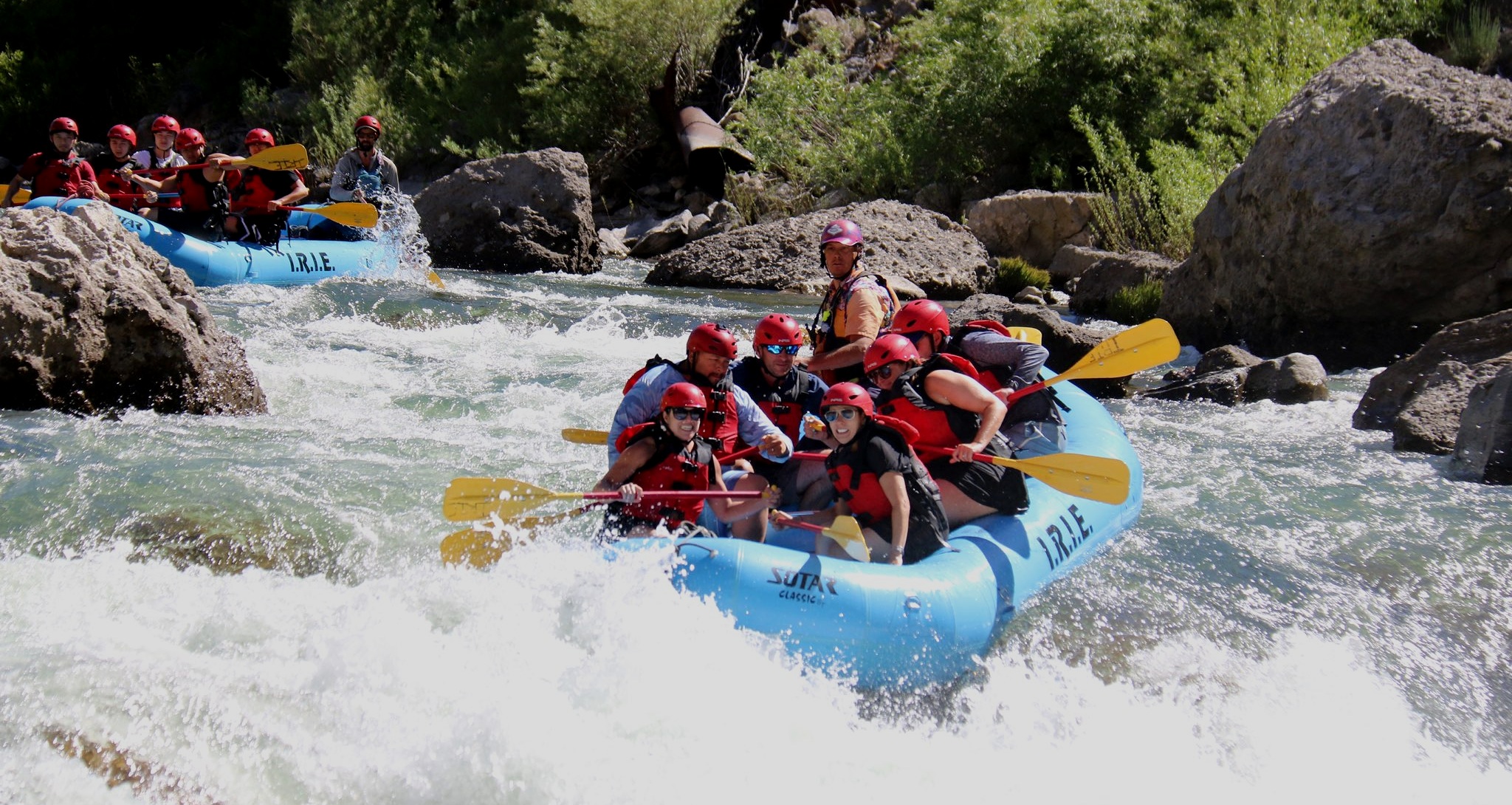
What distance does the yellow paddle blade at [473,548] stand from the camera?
13.0 ft

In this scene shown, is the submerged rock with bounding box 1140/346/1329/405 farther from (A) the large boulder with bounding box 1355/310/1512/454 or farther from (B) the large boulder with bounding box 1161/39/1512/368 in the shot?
(B) the large boulder with bounding box 1161/39/1512/368

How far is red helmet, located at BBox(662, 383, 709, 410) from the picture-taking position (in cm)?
403

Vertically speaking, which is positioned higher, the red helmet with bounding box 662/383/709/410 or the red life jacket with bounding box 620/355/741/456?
the red helmet with bounding box 662/383/709/410

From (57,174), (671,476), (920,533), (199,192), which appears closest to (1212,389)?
(920,533)

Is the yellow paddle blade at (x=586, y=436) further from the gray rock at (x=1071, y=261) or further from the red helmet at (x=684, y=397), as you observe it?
the gray rock at (x=1071, y=261)

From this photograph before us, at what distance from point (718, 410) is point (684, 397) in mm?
451

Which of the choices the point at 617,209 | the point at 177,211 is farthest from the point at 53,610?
the point at 617,209

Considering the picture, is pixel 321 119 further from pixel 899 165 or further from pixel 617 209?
pixel 899 165

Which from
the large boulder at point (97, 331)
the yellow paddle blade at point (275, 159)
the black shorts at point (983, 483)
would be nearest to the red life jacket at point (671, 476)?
the black shorts at point (983, 483)

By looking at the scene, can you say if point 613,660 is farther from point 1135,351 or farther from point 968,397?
point 1135,351

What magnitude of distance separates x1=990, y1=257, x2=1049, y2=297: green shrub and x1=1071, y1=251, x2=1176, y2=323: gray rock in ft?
3.28

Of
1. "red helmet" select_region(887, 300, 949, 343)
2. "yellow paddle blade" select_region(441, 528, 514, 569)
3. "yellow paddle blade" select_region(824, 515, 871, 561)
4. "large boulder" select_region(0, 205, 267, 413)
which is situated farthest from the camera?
"large boulder" select_region(0, 205, 267, 413)

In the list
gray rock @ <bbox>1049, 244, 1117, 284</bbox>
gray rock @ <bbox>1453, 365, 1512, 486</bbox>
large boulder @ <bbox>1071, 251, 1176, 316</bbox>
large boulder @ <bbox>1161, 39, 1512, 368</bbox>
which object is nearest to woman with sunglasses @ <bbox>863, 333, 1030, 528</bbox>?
gray rock @ <bbox>1453, 365, 1512, 486</bbox>

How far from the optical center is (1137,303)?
34.7ft
